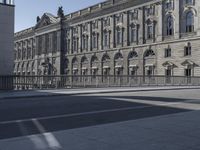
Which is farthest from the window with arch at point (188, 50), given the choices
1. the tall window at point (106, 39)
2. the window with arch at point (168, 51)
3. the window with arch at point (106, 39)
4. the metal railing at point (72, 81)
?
the tall window at point (106, 39)

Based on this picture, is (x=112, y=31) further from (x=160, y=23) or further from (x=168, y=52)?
(x=168, y=52)

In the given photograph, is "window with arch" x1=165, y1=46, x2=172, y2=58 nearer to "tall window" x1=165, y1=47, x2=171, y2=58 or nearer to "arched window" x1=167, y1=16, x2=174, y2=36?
"tall window" x1=165, y1=47, x2=171, y2=58

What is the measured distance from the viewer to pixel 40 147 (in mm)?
7512

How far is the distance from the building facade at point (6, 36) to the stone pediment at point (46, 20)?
68.5m

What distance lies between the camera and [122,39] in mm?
74438

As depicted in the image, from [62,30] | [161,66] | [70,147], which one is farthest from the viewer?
[62,30]

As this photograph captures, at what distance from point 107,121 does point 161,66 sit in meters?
53.1

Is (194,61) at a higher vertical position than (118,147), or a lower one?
higher

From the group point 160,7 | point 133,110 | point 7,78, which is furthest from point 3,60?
point 160,7

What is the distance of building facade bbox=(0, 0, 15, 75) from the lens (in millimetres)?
27906

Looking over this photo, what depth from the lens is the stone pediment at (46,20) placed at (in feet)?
322

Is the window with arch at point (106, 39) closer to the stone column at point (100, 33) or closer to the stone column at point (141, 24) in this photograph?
the stone column at point (100, 33)

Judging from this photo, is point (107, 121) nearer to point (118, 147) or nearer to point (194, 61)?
point (118, 147)

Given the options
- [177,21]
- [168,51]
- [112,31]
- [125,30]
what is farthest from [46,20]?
[177,21]
